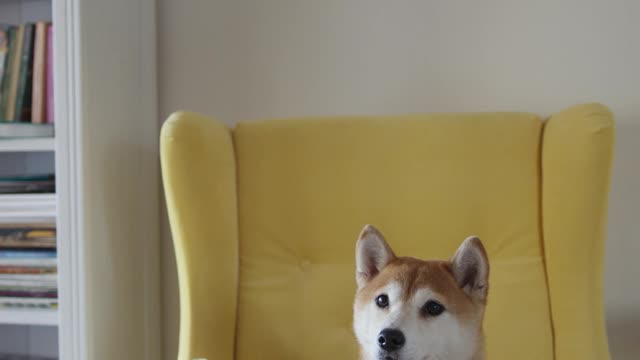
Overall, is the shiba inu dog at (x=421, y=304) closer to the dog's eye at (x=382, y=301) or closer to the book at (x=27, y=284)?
the dog's eye at (x=382, y=301)

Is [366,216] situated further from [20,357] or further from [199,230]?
[20,357]

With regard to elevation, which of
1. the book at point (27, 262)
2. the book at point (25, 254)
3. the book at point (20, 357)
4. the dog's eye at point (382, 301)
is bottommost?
the book at point (20, 357)

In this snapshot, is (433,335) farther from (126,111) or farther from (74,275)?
(126,111)

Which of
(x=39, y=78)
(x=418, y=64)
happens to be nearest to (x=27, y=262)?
(x=39, y=78)

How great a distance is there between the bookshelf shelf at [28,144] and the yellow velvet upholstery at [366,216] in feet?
0.94

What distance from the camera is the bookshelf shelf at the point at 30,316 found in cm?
123

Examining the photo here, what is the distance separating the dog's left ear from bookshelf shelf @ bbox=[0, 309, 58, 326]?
78cm

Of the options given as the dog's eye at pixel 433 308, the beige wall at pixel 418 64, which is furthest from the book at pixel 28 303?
the dog's eye at pixel 433 308

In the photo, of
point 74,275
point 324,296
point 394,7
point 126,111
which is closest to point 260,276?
point 324,296

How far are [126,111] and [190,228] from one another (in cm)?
39

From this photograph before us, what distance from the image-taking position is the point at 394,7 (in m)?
1.38

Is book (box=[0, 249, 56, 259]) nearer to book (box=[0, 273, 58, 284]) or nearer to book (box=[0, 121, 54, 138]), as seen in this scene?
book (box=[0, 273, 58, 284])

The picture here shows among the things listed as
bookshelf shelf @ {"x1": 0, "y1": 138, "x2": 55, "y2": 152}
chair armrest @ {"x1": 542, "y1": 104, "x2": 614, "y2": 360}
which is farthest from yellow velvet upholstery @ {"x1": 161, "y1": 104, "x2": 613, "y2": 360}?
bookshelf shelf @ {"x1": 0, "y1": 138, "x2": 55, "y2": 152}

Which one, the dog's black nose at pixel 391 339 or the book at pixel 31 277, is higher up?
the dog's black nose at pixel 391 339
